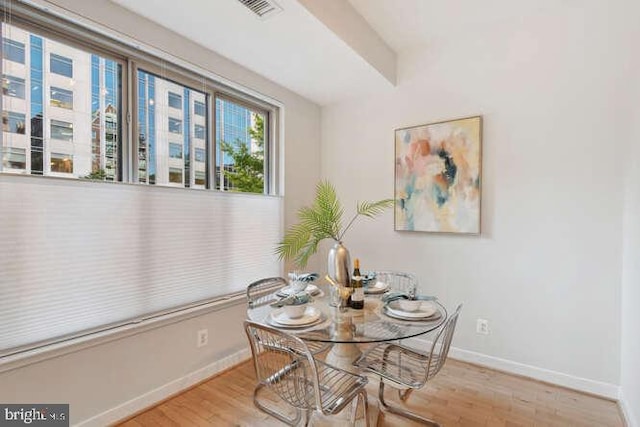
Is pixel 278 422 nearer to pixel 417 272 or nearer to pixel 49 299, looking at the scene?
pixel 49 299

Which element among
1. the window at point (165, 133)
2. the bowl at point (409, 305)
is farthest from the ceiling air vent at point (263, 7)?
the bowl at point (409, 305)

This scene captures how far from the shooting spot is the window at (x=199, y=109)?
2.64 meters

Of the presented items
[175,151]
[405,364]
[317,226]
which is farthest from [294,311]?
[175,151]

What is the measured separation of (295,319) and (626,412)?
2.27m

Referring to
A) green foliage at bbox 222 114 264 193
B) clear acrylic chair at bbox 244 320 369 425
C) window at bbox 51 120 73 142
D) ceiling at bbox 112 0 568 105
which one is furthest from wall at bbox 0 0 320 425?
clear acrylic chair at bbox 244 320 369 425

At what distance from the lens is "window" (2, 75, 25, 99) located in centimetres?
173

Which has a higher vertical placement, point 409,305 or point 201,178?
point 201,178

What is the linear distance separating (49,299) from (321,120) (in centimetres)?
299

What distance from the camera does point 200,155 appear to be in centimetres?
268

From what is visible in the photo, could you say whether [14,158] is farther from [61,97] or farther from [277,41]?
[277,41]

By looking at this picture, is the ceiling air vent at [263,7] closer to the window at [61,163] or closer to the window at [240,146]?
A: the window at [240,146]

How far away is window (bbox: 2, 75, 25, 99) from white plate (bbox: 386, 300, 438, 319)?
7.93 ft

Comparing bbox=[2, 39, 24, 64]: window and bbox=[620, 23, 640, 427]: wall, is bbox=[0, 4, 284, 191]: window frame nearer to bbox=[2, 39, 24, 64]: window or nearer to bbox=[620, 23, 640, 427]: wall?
bbox=[2, 39, 24, 64]: window

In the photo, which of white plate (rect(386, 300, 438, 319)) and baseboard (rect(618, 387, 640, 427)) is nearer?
white plate (rect(386, 300, 438, 319))
